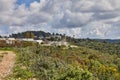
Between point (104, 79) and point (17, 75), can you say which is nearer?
point (17, 75)

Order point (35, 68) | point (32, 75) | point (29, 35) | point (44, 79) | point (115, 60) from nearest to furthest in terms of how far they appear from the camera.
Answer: point (44, 79) < point (32, 75) < point (35, 68) < point (115, 60) < point (29, 35)

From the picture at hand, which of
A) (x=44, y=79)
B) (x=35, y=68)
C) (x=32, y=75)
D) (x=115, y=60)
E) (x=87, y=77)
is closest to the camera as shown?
(x=87, y=77)

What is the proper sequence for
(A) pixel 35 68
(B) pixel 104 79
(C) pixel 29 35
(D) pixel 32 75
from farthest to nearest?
(C) pixel 29 35 → (B) pixel 104 79 → (A) pixel 35 68 → (D) pixel 32 75

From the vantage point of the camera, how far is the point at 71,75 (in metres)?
15.6

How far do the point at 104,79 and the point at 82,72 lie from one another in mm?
62745

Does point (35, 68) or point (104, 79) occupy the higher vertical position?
point (35, 68)

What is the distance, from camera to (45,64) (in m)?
24.5

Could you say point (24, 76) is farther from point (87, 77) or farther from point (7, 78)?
point (87, 77)

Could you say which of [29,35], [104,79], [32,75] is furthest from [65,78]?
[29,35]

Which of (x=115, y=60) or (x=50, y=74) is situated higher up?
(x=50, y=74)

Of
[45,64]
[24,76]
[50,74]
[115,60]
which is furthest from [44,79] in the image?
[115,60]

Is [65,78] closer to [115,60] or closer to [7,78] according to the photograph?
[7,78]

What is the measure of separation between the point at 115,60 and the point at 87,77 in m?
127

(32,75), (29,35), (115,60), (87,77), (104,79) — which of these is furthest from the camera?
(29,35)
